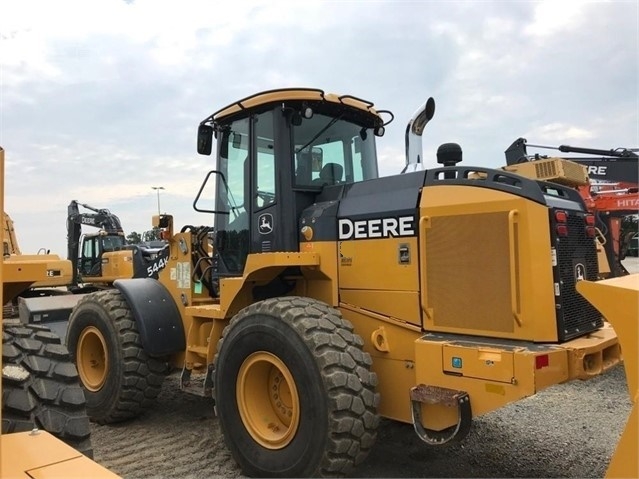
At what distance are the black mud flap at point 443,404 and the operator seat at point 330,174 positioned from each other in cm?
199

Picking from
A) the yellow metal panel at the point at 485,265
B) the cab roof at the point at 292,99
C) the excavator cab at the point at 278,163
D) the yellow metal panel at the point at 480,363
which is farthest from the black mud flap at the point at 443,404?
the cab roof at the point at 292,99

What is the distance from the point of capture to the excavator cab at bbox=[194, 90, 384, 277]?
4.57 metres

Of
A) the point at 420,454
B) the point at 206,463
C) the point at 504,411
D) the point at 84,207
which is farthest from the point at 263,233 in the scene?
the point at 84,207

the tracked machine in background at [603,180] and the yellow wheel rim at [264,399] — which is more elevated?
the tracked machine in background at [603,180]

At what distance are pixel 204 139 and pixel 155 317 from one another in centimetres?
181

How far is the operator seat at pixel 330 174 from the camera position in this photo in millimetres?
4754

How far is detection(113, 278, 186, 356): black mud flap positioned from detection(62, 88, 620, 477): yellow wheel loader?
2 centimetres

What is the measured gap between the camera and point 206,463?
424 cm

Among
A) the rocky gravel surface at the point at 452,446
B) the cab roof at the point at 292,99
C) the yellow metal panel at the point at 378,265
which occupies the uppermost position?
the cab roof at the point at 292,99

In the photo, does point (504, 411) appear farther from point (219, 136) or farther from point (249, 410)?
point (219, 136)

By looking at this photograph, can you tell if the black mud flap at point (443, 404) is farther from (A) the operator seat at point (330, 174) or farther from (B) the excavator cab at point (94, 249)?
(B) the excavator cab at point (94, 249)

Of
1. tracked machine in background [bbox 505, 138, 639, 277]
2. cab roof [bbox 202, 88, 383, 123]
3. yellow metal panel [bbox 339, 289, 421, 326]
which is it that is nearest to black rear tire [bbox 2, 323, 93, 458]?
yellow metal panel [bbox 339, 289, 421, 326]

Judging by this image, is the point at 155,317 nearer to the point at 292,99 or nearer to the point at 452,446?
the point at 292,99

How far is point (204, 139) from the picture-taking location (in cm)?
521
